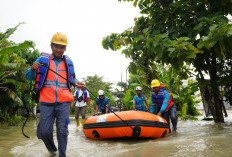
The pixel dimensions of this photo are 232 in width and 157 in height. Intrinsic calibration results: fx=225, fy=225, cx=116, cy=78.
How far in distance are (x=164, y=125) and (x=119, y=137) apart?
1138 mm

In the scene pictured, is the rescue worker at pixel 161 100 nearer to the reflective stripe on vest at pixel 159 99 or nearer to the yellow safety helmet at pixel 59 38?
the reflective stripe on vest at pixel 159 99

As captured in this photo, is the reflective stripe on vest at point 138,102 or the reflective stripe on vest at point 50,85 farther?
the reflective stripe on vest at point 138,102

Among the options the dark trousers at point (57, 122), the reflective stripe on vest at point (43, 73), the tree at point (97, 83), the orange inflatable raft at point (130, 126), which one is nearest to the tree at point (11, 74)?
the orange inflatable raft at point (130, 126)

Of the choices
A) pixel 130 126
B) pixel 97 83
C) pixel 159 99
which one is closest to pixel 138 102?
pixel 159 99

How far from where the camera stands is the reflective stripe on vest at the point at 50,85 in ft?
10.8

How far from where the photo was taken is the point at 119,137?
5.34m

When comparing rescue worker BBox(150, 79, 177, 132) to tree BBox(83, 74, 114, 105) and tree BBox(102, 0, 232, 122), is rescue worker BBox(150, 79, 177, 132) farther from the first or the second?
tree BBox(83, 74, 114, 105)

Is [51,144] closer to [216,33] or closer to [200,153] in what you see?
[200,153]

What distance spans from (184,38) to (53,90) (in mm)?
2727

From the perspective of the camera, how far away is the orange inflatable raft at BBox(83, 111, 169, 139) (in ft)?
16.3

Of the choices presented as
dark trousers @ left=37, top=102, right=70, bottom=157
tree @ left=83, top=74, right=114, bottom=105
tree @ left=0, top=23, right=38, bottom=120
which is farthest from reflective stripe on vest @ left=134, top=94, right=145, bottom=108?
tree @ left=83, top=74, right=114, bottom=105

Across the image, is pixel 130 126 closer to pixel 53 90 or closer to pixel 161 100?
pixel 161 100

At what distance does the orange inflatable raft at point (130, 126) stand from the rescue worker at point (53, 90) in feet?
5.95

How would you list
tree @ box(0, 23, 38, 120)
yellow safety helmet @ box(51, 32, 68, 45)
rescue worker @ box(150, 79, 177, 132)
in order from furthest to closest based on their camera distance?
tree @ box(0, 23, 38, 120), rescue worker @ box(150, 79, 177, 132), yellow safety helmet @ box(51, 32, 68, 45)
